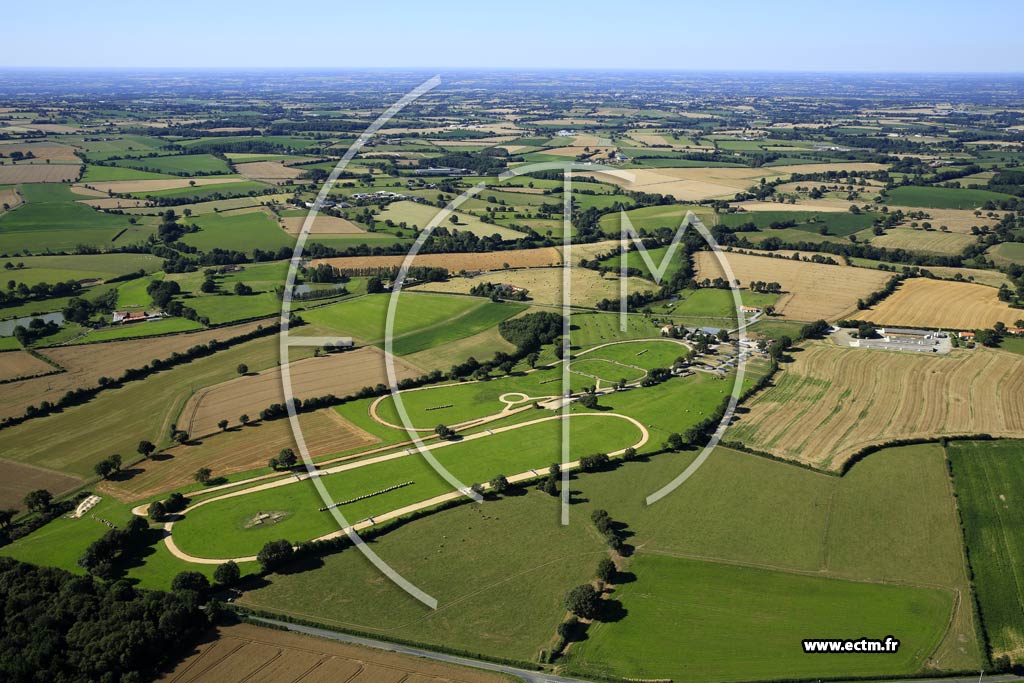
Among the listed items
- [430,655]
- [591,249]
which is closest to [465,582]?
[430,655]

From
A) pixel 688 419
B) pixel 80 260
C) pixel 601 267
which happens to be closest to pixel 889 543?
pixel 688 419

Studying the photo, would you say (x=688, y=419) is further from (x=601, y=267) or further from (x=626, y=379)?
(x=601, y=267)

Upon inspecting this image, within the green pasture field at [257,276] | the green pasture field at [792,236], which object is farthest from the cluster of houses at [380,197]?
the green pasture field at [792,236]

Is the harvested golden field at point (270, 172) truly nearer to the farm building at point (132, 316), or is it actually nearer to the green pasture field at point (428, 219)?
the green pasture field at point (428, 219)

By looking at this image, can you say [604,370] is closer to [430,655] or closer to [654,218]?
Answer: [430,655]

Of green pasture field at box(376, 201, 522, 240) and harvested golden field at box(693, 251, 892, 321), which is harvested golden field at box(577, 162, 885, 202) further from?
green pasture field at box(376, 201, 522, 240)

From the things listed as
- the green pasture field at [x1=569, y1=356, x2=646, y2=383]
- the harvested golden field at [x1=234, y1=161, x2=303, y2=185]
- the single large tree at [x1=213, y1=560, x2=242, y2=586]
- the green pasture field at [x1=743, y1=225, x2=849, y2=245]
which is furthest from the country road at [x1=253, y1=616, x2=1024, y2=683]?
the harvested golden field at [x1=234, y1=161, x2=303, y2=185]

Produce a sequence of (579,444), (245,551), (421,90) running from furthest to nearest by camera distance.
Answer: (579,444) < (245,551) < (421,90)
